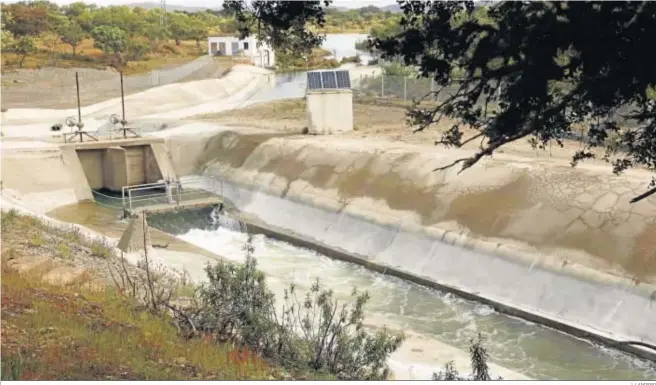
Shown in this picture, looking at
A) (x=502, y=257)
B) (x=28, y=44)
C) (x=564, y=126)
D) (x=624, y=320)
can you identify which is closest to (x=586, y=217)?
(x=502, y=257)

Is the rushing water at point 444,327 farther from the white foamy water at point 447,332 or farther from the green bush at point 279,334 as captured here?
the green bush at point 279,334

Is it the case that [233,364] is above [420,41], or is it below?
below

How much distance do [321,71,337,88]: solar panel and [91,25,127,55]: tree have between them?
46706 millimetres

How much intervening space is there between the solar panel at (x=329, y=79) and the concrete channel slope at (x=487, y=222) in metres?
2.68

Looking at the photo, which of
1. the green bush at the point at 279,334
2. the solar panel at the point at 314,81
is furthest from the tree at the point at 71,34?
the green bush at the point at 279,334

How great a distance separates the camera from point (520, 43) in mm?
6508

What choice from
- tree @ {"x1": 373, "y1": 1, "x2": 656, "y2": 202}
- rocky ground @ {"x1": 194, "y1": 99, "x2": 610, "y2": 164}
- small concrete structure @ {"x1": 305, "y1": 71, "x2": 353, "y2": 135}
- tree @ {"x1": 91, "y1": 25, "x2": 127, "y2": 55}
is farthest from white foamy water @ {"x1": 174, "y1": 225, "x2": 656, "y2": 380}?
tree @ {"x1": 91, "y1": 25, "x2": 127, "y2": 55}

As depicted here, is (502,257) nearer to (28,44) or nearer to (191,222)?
(191,222)

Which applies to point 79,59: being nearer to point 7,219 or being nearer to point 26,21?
point 26,21

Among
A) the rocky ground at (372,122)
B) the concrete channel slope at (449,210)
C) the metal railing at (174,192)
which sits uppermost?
the rocky ground at (372,122)

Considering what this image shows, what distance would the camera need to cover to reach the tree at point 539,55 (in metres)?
6.06

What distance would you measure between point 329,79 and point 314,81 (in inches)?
23.8

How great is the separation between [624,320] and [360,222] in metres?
9.24

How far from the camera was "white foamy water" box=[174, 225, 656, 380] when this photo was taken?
13.8 meters
